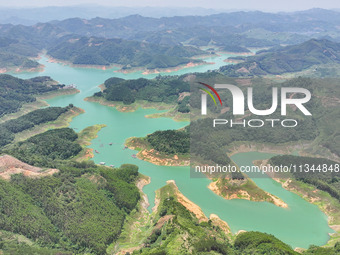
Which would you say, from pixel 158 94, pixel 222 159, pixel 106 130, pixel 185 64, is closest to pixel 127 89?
pixel 158 94

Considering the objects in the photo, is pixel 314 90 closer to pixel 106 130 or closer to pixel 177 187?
pixel 177 187

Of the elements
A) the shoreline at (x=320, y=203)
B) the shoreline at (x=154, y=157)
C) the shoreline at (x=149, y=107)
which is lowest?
the shoreline at (x=320, y=203)

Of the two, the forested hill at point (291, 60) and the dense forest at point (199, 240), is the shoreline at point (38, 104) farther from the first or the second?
the forested hill at point (291, 60)

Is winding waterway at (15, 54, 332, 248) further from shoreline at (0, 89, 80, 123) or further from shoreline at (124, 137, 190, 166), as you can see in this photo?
shoreline at (0, 89, 80, 123)

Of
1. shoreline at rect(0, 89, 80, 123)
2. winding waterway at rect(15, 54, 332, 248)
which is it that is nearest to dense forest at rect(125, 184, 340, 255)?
winding waterway at rect(15, 54, 332, 248)

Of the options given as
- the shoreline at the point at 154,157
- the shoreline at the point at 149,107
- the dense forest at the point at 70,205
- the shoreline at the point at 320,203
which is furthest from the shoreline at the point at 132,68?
the shoreline at the point at 320,203

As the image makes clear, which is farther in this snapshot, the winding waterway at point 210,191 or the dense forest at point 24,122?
the dense forest at point 24,122

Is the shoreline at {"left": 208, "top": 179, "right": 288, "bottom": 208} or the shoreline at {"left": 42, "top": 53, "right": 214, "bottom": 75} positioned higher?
the shoreline at {"left": 42, "top": 53, "right": 214, "bottom": 75}

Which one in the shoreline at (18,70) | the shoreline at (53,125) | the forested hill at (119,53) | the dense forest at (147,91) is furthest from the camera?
the forested hill at (119,53)
